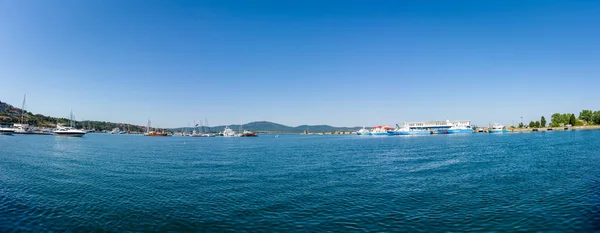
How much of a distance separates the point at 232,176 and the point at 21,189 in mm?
18066

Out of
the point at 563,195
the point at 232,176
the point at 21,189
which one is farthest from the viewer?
the point at 232,176

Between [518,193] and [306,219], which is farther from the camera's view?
[518,193]

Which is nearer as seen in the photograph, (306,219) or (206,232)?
(206,232)

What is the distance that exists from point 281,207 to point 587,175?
32.4m

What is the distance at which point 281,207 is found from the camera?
19859 millimetres

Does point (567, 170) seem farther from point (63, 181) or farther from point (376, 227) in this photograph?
point (63, 181)

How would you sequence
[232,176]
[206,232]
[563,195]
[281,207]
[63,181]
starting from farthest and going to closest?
[232,176] → [63,181] → [563,195] → [281,207] → [206,232]

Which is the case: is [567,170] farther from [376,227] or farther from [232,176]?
[232,176]

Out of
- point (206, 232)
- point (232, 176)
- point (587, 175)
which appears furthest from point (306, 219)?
point (587, 175)

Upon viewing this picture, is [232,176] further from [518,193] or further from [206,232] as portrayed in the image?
[518,193]

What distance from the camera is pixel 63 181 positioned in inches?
1142

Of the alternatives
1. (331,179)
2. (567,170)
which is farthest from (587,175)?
(331,179)

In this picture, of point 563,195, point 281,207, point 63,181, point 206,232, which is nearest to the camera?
point 206,232

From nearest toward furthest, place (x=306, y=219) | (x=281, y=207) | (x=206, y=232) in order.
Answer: (x=206, y=232)
(x=306, y=219)
(x=281, y=207)
